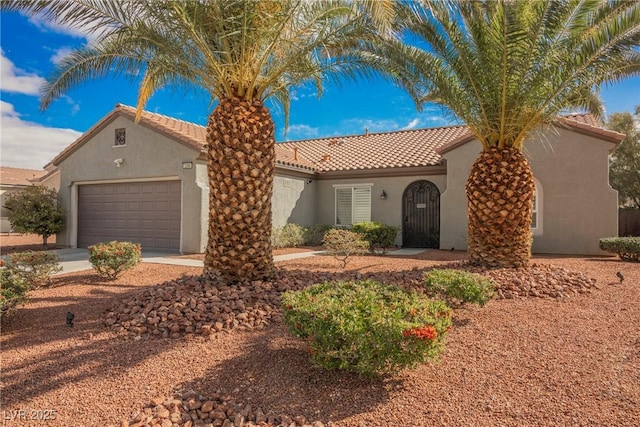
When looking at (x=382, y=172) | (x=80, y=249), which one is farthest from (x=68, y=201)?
(x=382, y=172)

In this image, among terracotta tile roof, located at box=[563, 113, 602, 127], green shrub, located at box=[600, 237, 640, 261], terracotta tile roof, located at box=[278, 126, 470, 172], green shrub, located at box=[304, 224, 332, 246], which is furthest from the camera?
green shrub, located at box=[304, 224, 332, 246]

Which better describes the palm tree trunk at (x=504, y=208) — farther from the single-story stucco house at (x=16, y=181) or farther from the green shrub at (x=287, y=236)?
the single-story stucco house at (x=16, y=181)

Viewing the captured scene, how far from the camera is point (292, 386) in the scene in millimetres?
3859

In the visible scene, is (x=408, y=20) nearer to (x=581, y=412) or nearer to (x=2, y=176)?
(x=581, y=412)

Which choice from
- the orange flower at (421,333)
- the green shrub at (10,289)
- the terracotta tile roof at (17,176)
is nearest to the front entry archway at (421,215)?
the orange flower at (421,333)

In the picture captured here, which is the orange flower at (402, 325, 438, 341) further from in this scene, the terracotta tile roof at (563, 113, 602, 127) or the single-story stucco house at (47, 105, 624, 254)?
the terracotta tile roof at (563, 113, 602, 127)

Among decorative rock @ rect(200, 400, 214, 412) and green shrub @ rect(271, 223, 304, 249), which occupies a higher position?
green shrub @ rect(271, 223, 304, 249)

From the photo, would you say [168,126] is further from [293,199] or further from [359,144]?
[359,144]

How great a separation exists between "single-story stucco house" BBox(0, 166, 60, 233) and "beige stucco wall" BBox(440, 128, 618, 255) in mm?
24853

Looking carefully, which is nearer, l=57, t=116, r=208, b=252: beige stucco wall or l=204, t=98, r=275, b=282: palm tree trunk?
l=204, t=98, r=275, b=282: palm tree trunk

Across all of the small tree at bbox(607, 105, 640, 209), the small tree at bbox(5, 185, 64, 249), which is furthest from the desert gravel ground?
the small tree at bbox(607, 105, 640, 209)

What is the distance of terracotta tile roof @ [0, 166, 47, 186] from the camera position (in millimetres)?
30875

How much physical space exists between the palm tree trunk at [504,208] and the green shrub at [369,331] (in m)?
5.16

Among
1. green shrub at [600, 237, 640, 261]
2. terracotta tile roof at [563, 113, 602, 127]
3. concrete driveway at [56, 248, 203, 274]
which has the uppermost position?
terracotta tile roof at [563, 113, 602, 127]
